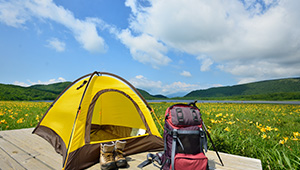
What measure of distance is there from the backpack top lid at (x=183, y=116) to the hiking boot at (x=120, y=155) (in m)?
1.22

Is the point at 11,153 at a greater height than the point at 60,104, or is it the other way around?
the point at 60,104

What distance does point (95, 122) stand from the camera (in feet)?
19.1

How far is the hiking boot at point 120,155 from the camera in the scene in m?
2.92

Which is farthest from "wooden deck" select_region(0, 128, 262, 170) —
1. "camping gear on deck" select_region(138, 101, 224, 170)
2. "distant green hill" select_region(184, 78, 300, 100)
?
"distant green hill" select_region(184, 78, 300, 100)

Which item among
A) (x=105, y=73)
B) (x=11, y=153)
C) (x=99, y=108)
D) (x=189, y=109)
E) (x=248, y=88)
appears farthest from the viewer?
(x=248, y=88)

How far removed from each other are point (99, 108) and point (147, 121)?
266 centimetres

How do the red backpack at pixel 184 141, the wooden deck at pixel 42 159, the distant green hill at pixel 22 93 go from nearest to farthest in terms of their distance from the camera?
the red backpack at pixel 184 141 < the wooden deck at pixel 42 159 < the distant green hill at pixel 22 93

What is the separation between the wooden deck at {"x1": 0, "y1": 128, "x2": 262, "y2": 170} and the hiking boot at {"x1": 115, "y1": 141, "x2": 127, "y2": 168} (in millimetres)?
154

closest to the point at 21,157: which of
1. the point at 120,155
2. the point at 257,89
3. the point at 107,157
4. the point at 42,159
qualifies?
the point at 42,159

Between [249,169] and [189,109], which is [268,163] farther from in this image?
[189,109]

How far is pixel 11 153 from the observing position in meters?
3.62

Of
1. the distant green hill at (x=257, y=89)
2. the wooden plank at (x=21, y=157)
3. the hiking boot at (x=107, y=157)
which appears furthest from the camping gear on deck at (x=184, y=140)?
the distant green hill at (x=257, y=89)

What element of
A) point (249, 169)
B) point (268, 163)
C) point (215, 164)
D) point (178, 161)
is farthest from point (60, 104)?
point (268, 163)

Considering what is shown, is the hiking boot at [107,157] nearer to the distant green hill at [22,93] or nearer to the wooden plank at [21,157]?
the wooden plank at [21,157]
